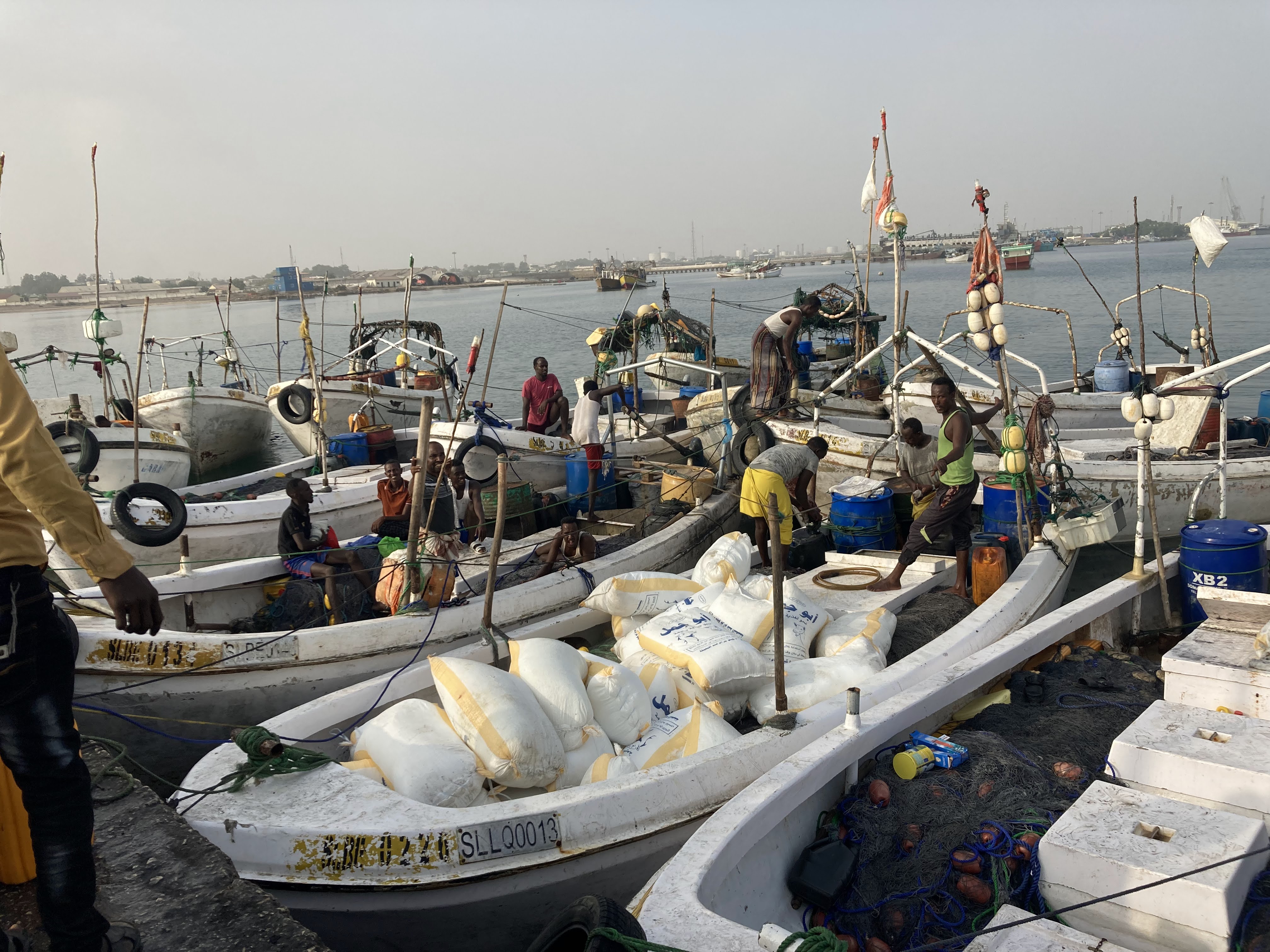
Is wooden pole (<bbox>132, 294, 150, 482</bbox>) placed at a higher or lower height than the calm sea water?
lower

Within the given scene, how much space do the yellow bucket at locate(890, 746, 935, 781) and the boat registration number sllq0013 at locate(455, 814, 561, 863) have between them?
5.35 ft

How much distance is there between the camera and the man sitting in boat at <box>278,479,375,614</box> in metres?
6.95

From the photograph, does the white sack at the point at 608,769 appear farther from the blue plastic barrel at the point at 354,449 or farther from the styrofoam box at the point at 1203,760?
the blue plastic barrel at the point at 354,449

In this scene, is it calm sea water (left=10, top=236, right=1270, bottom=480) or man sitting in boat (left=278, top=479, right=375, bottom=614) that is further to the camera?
calm sea water (left=10, top=236, right=1270, bottom=480)

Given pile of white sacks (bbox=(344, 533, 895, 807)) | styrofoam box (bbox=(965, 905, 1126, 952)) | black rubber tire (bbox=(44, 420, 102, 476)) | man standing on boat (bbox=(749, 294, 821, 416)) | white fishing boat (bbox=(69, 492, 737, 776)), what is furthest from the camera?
man standing on boat (bbox=(749, 294, 821, 416))

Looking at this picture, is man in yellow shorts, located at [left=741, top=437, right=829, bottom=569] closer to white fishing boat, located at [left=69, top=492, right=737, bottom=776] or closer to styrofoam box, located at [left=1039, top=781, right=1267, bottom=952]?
white fishing boat, located at [left=69, top=492, right=737, bottom=776]

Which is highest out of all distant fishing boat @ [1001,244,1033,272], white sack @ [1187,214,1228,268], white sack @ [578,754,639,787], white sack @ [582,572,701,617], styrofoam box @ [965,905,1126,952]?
distant fishing boat @ [1001,244,1033,272]

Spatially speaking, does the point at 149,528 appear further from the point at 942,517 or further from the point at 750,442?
the point at 942,517

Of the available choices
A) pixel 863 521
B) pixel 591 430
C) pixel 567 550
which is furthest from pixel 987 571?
pixel 591 430

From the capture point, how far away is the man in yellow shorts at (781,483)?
7742 millimetres

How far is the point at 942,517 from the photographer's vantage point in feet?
22.7

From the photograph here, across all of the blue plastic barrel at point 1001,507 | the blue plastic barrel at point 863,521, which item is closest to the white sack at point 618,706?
the blue plastic barrel at point 863,521

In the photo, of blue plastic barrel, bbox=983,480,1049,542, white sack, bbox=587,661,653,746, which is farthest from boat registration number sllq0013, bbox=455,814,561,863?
blue plastic barrel, bbox=983,480,1049,542

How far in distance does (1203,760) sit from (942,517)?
3.33 m
